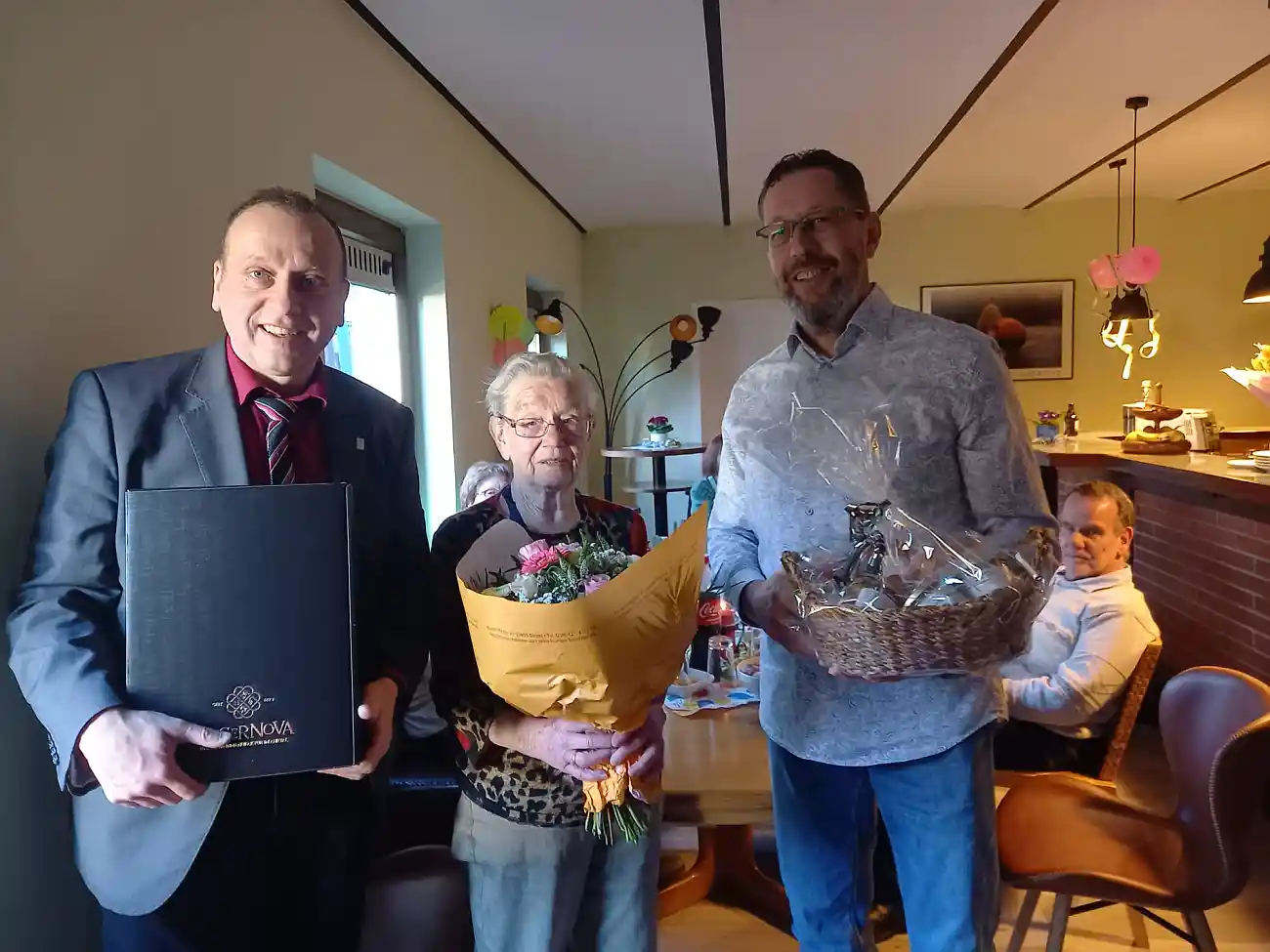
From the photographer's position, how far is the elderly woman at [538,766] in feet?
3.85

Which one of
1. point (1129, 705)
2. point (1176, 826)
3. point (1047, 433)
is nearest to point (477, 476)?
point (1129, 705)

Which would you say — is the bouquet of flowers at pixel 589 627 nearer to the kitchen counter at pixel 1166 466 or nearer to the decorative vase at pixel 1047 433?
the kitchen counter at pixel 1166 466

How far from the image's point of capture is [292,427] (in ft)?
3.49

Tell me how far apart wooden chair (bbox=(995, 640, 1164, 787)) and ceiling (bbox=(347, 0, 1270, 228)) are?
6.52ft

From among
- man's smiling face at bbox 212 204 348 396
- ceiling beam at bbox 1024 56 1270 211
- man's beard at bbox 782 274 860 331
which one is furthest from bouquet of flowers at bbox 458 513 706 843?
ceiling beam at bbox 1024 56 1270 211

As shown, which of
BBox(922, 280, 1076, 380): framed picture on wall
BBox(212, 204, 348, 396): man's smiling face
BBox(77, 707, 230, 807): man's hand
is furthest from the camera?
BBox(922, 280, 1076, 380): framed picture on wall

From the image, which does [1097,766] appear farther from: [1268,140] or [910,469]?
[1268,140]

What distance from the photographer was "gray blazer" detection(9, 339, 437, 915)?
897 millimetres

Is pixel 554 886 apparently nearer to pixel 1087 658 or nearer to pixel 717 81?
pixel 1087 658

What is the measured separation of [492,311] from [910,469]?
2.77m

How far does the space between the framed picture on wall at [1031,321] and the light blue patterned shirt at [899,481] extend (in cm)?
508

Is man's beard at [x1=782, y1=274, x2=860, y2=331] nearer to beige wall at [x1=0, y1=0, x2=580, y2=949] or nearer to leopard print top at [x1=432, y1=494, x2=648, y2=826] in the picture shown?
leopard print top at [x1=432, y1=494, x2=648, y2=826]

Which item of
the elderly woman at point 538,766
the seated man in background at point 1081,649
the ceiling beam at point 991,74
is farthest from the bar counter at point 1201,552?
the elderly woman at point 538,766

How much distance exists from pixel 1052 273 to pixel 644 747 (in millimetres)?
5921
